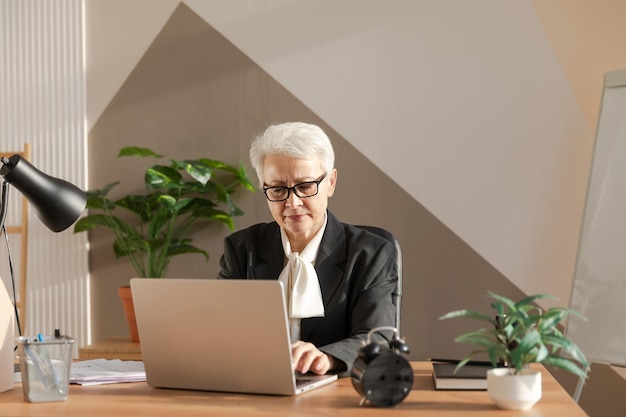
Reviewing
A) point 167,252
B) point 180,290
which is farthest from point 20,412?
point 167,252

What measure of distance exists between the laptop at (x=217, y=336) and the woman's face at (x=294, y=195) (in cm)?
66

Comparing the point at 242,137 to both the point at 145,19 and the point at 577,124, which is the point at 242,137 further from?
the point at 577,124

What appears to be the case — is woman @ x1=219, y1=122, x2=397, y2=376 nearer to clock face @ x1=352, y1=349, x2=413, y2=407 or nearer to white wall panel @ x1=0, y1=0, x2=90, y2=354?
→ clock face @ x1=352, y1=349, x2=413, y2=407

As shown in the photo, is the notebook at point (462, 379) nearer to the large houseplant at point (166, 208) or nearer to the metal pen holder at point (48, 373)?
the metal pen holder at point (48, 373)

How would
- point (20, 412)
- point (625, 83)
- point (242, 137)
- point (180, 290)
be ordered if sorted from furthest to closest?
1. point (242, 137)
2. point (625, 83)
3. point (180, 290)
4. point (20, 412)

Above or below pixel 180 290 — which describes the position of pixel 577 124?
above

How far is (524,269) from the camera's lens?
12.2ft

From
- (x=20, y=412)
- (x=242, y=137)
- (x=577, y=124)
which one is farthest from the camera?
(x=242, y=137)

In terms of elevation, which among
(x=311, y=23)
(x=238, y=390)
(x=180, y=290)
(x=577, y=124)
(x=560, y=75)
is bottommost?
(x=238, y=390)

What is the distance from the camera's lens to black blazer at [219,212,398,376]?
2.22 m

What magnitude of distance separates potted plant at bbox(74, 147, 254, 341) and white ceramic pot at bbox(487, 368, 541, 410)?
7.44 ft

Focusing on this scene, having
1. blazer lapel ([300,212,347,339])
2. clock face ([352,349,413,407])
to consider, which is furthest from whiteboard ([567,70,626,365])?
clock face ([352,349,413,407])

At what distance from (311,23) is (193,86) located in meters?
0.65

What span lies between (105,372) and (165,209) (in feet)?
5.93
